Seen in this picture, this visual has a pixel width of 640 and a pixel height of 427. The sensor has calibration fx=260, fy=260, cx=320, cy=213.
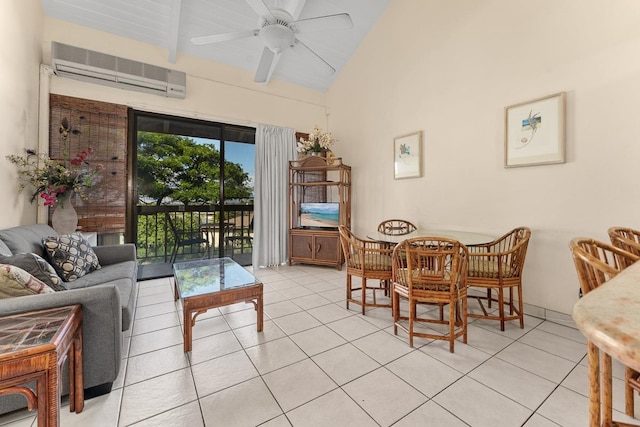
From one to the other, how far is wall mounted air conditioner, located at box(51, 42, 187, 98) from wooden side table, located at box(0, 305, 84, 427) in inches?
121

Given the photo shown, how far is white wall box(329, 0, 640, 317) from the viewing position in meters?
2.08

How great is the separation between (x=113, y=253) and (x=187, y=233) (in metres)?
1.53

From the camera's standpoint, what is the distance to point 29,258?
5.35ft

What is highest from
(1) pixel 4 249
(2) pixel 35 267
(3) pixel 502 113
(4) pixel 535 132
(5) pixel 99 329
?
(3) pixel 502 113

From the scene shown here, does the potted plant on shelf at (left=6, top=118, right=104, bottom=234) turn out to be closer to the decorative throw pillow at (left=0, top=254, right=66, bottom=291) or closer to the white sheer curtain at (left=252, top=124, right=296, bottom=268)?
the decorative throw pillow at (left=0, top=254, right=66, bottom=291)

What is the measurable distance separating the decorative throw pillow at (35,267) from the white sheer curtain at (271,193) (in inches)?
106

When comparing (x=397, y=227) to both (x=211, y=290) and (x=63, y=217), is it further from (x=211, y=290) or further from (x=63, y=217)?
(x=63, y=217)

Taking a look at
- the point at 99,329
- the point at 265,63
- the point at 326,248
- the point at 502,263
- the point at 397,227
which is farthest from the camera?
the point at 326,248

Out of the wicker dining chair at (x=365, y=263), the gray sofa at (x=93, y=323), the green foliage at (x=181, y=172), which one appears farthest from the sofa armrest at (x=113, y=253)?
the wicker dining chair at (x=365, y=263)

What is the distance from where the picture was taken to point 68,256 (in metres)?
2.22

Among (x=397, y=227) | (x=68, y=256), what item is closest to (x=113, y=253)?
(x=68, y=256)

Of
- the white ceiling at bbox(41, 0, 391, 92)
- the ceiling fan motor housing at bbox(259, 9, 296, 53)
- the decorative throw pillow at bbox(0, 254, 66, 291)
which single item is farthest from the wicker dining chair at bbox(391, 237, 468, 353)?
the white ceiling at bbox(41, 0, 391, 92)

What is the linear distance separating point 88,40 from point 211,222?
2726mm

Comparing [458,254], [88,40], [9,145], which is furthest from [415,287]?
[88,40]
